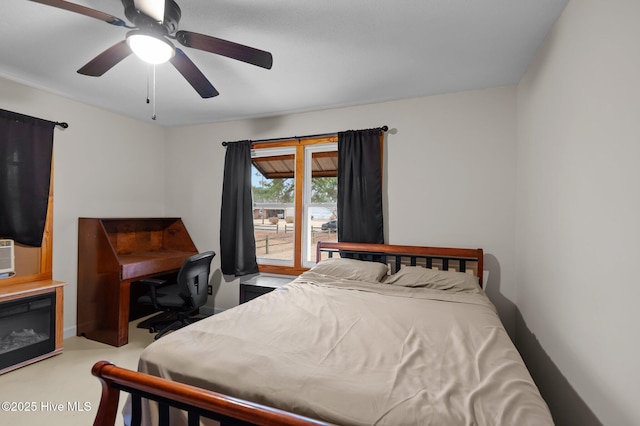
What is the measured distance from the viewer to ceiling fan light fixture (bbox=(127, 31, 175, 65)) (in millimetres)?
1538

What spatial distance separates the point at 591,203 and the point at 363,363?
128cm

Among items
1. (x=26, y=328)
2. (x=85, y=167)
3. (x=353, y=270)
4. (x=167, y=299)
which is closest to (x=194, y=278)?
(x=167, y=299)

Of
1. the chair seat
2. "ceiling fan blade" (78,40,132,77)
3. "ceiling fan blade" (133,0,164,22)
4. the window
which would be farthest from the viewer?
the window

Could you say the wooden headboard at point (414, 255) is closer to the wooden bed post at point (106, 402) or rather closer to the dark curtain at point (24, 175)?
the wooden bed post at point (106, 402)

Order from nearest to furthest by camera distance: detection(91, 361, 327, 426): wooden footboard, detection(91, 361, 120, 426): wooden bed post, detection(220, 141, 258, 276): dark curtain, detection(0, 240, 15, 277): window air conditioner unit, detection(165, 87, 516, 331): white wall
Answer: detection(91, 361, 327, 426): wooden footboard, detection(91, 361, 120, 426): wooden bed post, detection(0, 240, 15, 277): window air conditioner unit, detection(165, 87, 516, 331): white wall, detection(220, 141, 258, 276): dark curtain

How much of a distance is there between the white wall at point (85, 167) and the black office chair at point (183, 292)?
87 centimetres

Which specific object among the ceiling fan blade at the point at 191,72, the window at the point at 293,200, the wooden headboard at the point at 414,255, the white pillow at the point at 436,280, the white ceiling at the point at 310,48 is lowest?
the white pillow at the point at 436,280

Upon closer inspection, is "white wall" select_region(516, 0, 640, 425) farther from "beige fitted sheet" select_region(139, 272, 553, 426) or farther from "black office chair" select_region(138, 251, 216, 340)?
"black office chair" select_region(138, 251, 216, 340)

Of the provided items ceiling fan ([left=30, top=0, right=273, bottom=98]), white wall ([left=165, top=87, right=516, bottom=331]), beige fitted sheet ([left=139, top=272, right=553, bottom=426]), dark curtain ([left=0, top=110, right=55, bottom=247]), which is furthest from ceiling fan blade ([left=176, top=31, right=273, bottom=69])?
dark curtain ([left=0, top=110, right=55, bottom=247])

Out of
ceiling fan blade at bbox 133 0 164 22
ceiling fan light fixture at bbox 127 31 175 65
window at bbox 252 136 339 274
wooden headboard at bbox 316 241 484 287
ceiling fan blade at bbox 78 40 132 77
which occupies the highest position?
ceiling fan blade at bbox 133 0 164 22

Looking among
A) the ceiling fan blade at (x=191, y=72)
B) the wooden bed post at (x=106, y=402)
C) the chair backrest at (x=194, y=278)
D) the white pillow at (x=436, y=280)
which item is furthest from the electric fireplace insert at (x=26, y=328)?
the white pillow at (x=436, y=280)

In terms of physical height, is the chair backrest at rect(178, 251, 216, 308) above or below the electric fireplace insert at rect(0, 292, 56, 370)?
above

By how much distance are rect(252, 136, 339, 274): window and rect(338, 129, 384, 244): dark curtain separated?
27 cm

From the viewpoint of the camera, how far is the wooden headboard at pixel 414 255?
9.01 ft
